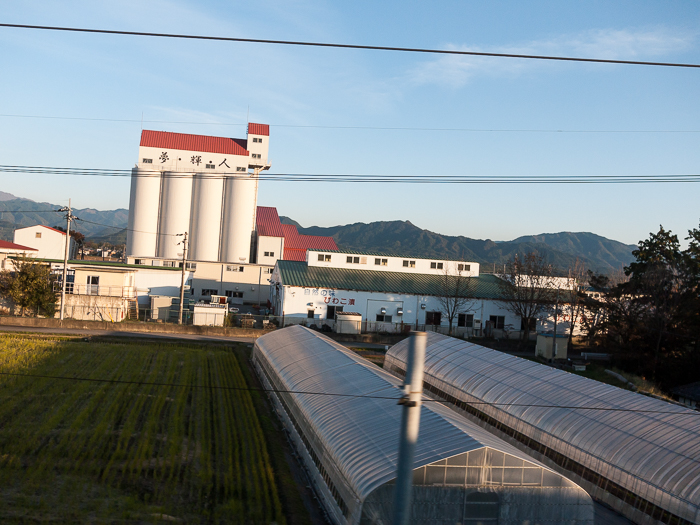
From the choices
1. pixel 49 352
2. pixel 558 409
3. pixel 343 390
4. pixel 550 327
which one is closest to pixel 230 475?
pixel 343 390

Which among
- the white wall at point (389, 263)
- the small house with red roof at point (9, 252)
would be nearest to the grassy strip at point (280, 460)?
the white wall at point (389, 263)

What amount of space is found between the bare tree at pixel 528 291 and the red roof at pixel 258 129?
3752 cm

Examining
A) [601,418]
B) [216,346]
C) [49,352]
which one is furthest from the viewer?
[216,346]

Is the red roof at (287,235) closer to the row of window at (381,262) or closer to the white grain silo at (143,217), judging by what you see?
the white grain silo at (143,217)

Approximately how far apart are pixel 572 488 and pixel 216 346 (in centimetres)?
2807

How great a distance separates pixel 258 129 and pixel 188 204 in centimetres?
1368

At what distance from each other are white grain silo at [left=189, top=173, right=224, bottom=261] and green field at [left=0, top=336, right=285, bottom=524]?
36596mm

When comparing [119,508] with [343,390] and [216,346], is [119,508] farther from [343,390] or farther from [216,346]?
[216,346]

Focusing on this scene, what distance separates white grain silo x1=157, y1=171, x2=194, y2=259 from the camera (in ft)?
212

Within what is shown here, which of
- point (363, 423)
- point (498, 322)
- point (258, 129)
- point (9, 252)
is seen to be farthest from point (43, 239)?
point (363, 423)

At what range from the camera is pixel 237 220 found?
65.2m

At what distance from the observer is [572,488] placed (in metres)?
12.5

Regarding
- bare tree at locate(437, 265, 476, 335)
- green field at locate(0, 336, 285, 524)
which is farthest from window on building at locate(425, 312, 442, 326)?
green field at locate(0, 336, 285, 524)

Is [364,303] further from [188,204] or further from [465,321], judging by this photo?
[188,204]
